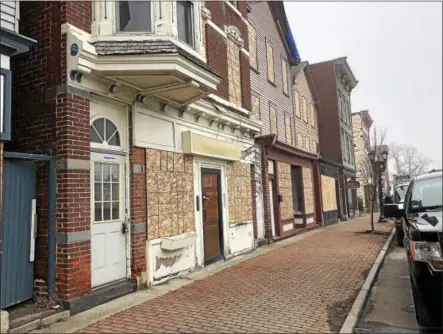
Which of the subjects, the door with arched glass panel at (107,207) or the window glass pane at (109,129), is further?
the window glass pane at (109,129)

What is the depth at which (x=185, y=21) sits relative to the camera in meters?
8.23

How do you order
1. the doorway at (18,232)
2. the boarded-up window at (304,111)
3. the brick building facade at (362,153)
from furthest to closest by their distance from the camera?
the brick building facade at (362,153) → the boarded-up window at (304,111) → the doorway at (18,232)

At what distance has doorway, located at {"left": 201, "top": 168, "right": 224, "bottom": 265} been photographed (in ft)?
31.8

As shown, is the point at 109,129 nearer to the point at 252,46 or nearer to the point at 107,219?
the point at 107,219

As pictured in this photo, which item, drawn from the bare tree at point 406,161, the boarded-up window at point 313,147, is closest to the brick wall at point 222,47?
the boarded-up window at point 313,147

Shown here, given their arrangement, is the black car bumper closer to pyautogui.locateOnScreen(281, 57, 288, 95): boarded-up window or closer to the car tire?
the car tire

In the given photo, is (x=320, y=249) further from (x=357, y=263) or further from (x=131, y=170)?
(x=131, y=170)

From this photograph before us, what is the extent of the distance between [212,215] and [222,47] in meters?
4.64

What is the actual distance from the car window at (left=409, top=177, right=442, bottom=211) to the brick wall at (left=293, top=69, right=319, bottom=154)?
14.0 m

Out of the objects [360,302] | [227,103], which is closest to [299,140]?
[227,103]

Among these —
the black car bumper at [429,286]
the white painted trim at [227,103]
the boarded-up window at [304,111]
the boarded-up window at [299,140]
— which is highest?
the boarded-up window at [304,111]

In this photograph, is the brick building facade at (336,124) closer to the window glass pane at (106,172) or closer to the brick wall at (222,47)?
the brick wall at (222,47)

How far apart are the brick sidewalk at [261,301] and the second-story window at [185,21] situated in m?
4.83

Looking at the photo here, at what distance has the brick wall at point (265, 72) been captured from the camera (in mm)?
15625
